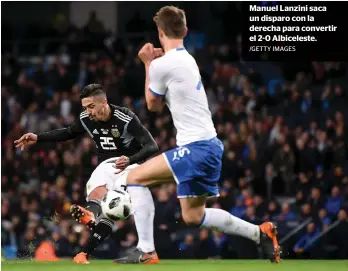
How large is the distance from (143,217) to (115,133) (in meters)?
1.46

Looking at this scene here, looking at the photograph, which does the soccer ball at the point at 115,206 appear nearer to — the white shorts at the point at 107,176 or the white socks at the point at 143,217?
the white socks at the point at 143,217

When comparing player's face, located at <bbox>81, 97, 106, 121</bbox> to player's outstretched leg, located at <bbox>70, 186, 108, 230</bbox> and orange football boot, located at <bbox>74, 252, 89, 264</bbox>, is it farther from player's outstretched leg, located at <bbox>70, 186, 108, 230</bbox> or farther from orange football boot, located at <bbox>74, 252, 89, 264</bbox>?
orange football boot, located at <bbox>74, 252, 89, 264</bbox>

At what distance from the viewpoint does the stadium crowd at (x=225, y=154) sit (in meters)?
15.3

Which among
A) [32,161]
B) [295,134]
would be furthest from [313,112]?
[32,161]

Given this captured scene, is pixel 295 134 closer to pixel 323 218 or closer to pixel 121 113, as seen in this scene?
pixel 323 218

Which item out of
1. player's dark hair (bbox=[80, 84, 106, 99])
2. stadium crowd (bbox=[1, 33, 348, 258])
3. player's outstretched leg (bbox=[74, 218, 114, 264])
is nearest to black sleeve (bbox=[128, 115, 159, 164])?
player's dark hair (bbox=[80, 84, 106, 99])

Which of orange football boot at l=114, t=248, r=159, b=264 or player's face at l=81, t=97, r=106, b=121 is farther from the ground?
player's face at l=81, t=97, r=106, b=121

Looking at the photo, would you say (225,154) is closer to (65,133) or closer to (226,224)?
(65,133)

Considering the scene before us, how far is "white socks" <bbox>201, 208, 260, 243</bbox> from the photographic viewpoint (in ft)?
28.7

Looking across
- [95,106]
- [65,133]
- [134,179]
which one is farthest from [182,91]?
[65,133]

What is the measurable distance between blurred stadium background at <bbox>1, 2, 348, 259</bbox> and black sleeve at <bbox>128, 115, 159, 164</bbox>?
454 centimetres

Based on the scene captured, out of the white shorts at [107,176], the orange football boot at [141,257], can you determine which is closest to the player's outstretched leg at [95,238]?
the white shorts at [107,176]

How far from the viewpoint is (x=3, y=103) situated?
20406 millimetres

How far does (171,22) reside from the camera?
325 inches
